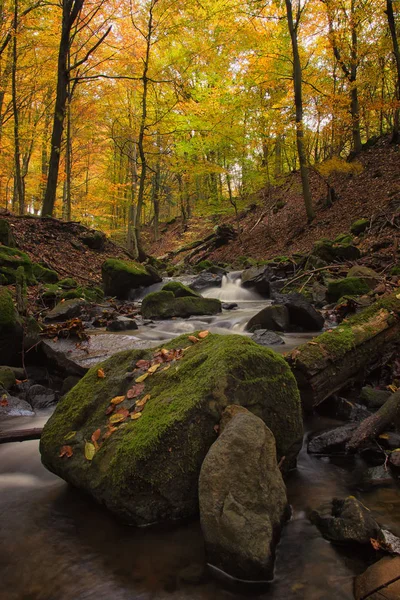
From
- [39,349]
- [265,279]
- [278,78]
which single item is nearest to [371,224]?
[265,279]

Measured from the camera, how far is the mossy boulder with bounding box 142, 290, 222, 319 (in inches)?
353

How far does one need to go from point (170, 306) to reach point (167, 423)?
6.63 meters

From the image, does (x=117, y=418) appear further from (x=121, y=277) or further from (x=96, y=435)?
(x=121, y=277)

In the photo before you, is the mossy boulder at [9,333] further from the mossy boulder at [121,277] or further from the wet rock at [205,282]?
the wet rock at [205,282]

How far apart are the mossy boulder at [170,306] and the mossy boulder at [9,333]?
12.4 feet

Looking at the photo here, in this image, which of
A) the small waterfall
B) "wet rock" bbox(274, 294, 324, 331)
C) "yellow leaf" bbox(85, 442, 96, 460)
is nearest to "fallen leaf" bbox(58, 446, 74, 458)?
"yellow leaf" bbox(85, 442, 96, 460)

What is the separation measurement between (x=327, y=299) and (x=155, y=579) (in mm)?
7646

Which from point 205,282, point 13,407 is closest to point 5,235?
point 205,282

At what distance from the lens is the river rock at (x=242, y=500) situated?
1.95 metres

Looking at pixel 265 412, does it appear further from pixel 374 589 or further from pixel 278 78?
pixel 278 78

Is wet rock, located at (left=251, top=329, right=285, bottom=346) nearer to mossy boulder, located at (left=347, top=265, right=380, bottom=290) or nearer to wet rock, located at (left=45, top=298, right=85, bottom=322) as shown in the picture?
mossy boulder, located at (left=347, top=265, right=380, bottom=290)

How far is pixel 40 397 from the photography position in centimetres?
456

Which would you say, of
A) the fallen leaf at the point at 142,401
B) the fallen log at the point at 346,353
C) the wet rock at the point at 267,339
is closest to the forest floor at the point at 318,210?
the wet rock at the point at 267,339

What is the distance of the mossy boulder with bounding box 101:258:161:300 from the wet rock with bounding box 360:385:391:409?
29.4ft
